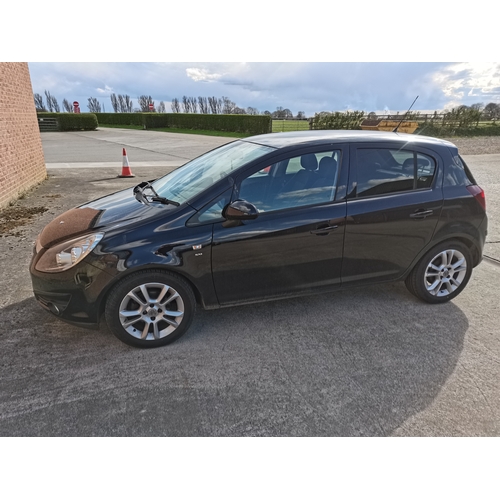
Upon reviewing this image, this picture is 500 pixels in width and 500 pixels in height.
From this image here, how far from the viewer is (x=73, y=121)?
Result: 3506cm

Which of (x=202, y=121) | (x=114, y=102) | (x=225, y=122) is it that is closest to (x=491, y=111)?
(x=225, y=122)

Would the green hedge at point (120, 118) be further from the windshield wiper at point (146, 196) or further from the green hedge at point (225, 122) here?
the windshield wiper at point (146, 196)

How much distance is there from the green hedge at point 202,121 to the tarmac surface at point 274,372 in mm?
26634

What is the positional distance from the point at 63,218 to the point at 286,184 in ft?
6.89

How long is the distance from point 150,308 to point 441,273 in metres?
2.80

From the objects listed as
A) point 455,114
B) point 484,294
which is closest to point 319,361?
point 484,294

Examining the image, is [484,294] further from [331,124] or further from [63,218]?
[331,124]

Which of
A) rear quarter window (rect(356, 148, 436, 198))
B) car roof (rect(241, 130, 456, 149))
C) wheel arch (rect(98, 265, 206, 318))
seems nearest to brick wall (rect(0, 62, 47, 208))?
wheel arch (rect(98, 265, 206, 318))

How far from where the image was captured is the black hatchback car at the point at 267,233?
2.90 meters

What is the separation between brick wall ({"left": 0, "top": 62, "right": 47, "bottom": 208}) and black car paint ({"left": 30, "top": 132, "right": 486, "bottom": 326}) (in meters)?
4.76

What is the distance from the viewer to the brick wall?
711 cm

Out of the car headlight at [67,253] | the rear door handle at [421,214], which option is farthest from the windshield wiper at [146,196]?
the rear door handle at [421,214]

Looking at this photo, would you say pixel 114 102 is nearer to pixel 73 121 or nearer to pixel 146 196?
pixel 73 121
